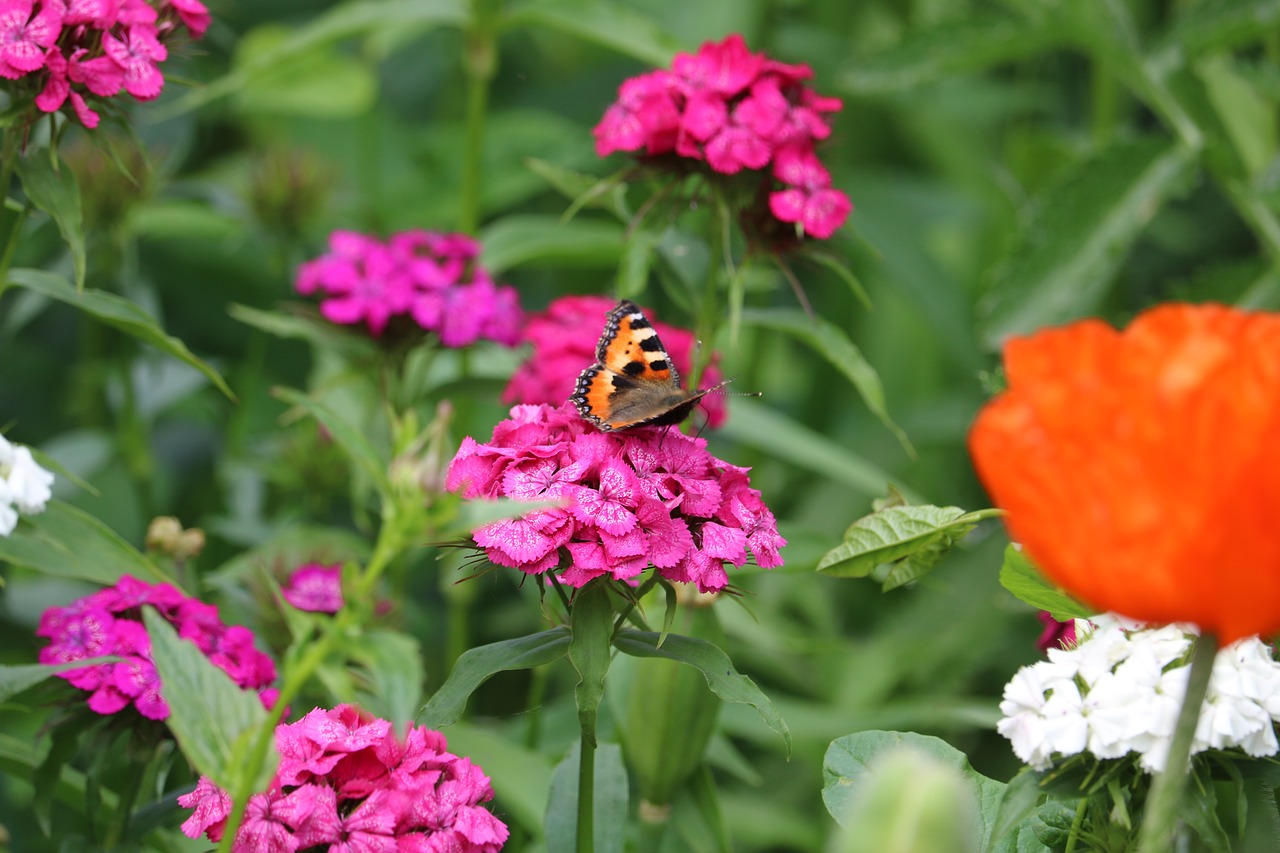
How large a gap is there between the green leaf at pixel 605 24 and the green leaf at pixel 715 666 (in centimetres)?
84

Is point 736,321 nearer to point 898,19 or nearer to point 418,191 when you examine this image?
point 418,191

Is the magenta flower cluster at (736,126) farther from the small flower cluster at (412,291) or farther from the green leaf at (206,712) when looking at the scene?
the green leaf at (206,712)

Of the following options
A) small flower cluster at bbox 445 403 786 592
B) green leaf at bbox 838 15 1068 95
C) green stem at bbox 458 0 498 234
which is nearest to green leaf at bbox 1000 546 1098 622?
small flower cluster at bbox 445 403 786 592

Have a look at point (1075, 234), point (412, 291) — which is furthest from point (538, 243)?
point (1075, 234)

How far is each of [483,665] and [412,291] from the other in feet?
2.18

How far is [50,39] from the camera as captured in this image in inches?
34.8

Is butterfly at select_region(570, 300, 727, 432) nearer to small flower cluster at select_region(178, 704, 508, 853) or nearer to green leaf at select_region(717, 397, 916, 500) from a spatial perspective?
small flower cluster at select_region(178, 704, 508, 853)

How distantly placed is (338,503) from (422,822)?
129cm

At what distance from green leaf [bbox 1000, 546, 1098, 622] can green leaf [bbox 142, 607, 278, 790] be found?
1.36ft

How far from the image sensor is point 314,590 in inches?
49.0

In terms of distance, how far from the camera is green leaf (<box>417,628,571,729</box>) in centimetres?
78

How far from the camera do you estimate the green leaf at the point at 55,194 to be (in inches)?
36.1

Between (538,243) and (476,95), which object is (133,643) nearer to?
(538,243)

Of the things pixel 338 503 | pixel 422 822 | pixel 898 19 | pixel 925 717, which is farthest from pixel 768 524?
pixel 898 19
